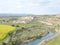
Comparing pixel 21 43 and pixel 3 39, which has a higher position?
pixel 3 39

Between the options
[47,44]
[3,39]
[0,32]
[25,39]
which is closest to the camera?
[3,39]

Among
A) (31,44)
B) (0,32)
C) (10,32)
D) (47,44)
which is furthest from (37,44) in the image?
(0,32)

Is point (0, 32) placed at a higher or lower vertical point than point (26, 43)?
higher

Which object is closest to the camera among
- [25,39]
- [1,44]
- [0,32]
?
[1,44]

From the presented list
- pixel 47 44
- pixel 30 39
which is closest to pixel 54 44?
pixel 47 44

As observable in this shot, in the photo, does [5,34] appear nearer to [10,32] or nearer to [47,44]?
[10,32]

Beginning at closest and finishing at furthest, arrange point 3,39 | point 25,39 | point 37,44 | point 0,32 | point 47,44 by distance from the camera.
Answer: point 3,39 → point 0,32 → point 47,44 → point 37,44 → point 25,39

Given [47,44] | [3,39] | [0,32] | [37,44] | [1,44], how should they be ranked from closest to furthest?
[1,44], [3,39], [0,32], [47,44], [37,44]

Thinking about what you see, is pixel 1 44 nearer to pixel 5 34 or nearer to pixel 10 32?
pixel 5 34

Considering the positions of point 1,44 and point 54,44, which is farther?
point 54,44
